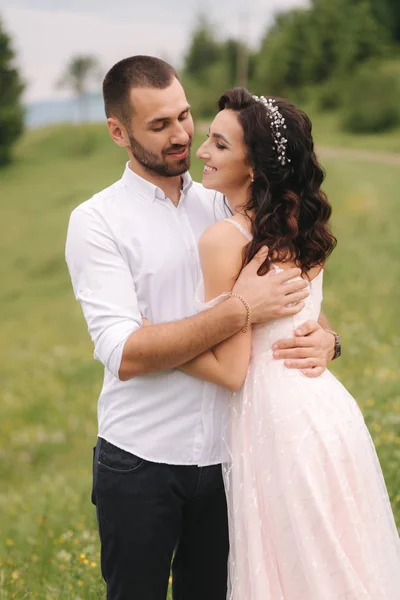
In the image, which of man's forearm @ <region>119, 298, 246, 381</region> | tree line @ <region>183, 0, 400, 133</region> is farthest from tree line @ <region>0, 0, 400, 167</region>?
man's forearm @ <region>119, 298, 246, 381</region>

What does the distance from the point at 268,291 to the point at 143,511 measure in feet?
3.31

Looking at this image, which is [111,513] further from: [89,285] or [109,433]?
[89,285]

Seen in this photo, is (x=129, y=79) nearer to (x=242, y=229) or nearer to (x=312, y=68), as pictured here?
(x=242, y=229)

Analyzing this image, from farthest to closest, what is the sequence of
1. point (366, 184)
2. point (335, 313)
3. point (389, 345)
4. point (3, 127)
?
point (3, 127)
point (366, 184)
point (335, 313)
point (389, 345)

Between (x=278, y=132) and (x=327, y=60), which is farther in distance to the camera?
(x=327, y=60)

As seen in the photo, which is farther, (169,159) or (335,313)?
(335,313)

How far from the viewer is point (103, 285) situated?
10.0 feet

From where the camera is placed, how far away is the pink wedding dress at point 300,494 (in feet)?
9.79

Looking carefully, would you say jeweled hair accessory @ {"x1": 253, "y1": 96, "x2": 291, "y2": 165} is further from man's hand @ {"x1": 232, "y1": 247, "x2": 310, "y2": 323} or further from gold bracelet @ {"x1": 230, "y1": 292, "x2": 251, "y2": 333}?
gold bracelet @ {"x1": 230, "y1": 292, "x2": 251, "y2": 333}

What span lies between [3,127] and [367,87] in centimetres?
2423

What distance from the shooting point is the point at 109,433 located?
10.7 ft

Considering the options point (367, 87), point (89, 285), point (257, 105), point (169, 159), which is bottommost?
point (367, 87)

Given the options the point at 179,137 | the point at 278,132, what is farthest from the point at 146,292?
the point at 278,132

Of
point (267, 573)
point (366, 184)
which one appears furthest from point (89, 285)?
point (366, 184)
